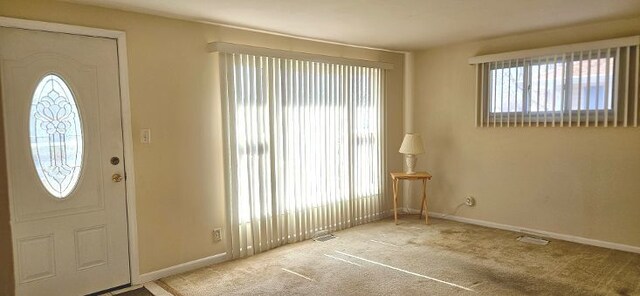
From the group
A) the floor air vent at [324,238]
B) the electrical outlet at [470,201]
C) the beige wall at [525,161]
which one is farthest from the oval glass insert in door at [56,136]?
the electrical outlet at [470,201]

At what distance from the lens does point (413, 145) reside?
195 inches

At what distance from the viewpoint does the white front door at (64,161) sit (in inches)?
107

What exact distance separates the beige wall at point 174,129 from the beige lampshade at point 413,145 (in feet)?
7.28

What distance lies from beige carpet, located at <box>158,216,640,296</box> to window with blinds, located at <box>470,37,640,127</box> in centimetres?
128

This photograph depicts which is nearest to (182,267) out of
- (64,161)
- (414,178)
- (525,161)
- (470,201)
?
(64,161)

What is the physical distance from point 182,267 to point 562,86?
157 inches

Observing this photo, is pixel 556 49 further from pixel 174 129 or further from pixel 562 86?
pixel 174 129

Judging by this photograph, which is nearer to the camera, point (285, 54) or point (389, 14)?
point (389, 14)

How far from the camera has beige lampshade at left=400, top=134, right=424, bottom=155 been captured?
16.2 feet

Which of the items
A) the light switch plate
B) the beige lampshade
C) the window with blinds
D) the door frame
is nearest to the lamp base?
the beige lampshade

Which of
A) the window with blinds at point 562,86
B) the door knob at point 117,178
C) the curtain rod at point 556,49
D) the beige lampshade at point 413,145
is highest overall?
the curtain rod at point 556,49

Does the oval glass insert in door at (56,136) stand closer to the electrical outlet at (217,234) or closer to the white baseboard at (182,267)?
the white baseboard at (182,267)

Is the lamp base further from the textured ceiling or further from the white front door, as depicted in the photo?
the white front door

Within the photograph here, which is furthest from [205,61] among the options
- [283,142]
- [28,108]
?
[28,108]
